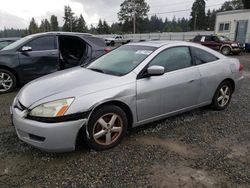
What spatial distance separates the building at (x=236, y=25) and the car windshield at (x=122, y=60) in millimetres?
18730

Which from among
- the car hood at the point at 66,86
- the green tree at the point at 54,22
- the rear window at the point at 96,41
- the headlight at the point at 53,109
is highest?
the green tree at the point at 54,22

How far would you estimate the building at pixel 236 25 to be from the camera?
70.4ft

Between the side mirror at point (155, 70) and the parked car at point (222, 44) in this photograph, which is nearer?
the side mirror at point (155, 70)

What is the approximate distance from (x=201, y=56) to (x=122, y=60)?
4.95 ft

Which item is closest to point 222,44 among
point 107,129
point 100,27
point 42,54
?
point 42,54

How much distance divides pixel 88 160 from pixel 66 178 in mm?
414

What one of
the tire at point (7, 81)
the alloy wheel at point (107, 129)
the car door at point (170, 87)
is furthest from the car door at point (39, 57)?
the alloy wheel at point (107, 129)

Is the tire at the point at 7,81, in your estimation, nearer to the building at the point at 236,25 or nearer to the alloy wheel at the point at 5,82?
the alloy wheel at the point at 5,82

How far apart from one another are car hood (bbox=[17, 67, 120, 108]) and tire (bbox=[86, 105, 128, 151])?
0.32 m

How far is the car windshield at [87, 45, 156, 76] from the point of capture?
3746 millimetres

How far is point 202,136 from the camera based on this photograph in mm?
3846

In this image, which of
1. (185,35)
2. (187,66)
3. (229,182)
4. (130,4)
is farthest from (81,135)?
(130,4)

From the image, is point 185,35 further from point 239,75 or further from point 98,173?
point 98,173

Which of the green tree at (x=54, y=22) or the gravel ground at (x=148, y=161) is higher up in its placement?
the green tree at (x=54, y=22)
